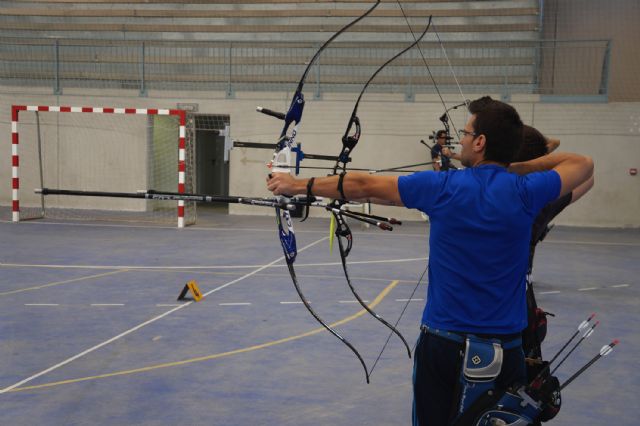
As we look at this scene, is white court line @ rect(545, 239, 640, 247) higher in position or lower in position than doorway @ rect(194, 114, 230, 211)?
lower

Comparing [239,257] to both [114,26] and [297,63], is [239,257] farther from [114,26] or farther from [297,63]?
[114,26]

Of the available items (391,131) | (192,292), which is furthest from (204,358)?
(391,131)

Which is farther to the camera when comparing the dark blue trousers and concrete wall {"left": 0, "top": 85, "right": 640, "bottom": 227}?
concrete wall {"left": 0, "top": 85, "right": 640, "bottom": 227}

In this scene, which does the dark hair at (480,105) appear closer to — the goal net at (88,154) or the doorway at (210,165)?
the goal net at (88,154)

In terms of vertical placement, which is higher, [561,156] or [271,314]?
[561,156]

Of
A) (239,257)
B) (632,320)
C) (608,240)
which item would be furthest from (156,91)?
(632,320)

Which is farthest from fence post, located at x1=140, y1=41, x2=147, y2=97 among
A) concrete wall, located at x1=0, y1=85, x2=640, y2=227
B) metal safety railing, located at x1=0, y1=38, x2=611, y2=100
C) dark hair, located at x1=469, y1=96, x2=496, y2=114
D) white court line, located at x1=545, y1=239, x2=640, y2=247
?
dark hair, located at x1=469, y1=96, x2=496, y2=114

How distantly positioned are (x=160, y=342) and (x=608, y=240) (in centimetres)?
922

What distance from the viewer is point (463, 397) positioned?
2.40 meters

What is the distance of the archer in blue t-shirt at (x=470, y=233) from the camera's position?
7.64ft

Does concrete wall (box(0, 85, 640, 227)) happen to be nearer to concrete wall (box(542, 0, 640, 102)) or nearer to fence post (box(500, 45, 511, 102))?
fence post (box(500, 45, 511, 102))

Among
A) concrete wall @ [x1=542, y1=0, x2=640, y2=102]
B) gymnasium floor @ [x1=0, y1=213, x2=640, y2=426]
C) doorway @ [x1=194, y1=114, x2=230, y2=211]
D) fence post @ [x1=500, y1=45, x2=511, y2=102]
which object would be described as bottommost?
gymnasium floor @ [x1=0, y1=213, x2=640, y2=426]

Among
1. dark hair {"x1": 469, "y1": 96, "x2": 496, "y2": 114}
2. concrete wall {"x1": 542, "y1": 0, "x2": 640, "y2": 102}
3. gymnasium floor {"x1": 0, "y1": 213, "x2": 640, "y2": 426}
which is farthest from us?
concrete wall {"x1": 542, "y1": 0, "x2": 640, "y2": 102}

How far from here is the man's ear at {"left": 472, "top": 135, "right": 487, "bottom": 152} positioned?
2.38 meters
